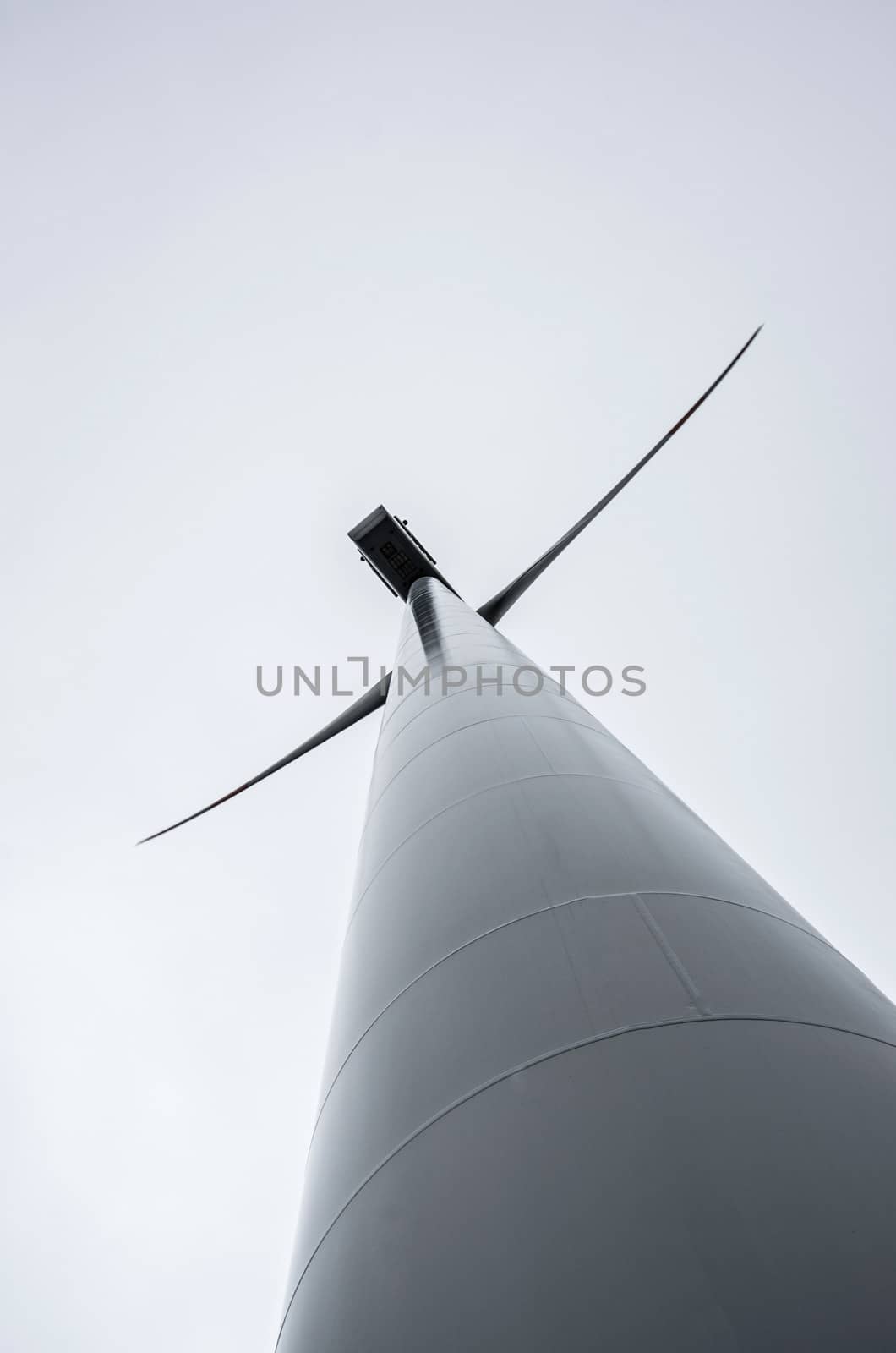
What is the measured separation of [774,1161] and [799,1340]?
406 millimetres

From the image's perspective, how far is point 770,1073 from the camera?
200cm

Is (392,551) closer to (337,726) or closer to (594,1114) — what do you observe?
(337,726)

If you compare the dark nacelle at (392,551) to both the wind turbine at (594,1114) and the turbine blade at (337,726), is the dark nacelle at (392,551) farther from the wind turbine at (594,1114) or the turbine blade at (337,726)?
the wind turbine at (594,1114)

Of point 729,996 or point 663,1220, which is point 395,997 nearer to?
point 729,996

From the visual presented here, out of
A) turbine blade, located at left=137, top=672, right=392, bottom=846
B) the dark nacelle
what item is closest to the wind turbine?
turbine blade, located at left=137, top=672, right=392, bottom=846

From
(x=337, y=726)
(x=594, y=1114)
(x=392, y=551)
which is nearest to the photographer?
(x=594, y=1114)

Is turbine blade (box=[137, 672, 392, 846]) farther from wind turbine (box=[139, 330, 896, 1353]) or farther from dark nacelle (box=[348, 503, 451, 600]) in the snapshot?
wind turbine (box=[139, 330, 896, 1353])

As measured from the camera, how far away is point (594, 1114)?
1970mm

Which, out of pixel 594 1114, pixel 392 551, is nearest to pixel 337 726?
pixel 392 551

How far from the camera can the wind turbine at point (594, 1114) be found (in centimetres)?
155

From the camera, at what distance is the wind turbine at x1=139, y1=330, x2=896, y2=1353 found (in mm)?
1549

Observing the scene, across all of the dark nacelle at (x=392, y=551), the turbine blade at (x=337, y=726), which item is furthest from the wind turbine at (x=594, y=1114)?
the dark nacelle at (x=392, y=551)

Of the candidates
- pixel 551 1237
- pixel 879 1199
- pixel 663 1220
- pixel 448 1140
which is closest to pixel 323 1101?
pixel 448 1140

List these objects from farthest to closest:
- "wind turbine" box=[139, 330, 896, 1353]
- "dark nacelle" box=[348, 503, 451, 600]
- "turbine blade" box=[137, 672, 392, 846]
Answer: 1. "dark nacelle" box=[348, 503, 451, 600]
2. "turbine blade" box=[137, 672, 392, 846]
3. "wind turbine" box=[139, 330, 896, 1353]
